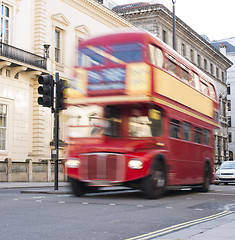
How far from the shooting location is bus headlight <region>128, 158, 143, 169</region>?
11961mm

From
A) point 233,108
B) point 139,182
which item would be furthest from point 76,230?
point 233,108

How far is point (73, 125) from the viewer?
42.2 feet

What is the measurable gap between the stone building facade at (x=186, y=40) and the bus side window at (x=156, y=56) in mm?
29096

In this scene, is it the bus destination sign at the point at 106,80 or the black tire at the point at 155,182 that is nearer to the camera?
the bus destination sign at the point at 106,80

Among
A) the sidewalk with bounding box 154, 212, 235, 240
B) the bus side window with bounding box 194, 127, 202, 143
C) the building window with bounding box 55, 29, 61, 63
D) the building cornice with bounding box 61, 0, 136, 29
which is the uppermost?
the building cornice with bounding box 61, 0, 136, 29

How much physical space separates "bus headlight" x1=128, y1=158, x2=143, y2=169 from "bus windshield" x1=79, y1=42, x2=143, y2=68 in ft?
8.18

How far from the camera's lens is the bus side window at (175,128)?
44.0 ft

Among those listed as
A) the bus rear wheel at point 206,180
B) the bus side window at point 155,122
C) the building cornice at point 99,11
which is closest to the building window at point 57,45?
the building cornice at point 99,11

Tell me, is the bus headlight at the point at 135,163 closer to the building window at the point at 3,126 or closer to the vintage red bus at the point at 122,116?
the vintage red bus at the point at 122,116

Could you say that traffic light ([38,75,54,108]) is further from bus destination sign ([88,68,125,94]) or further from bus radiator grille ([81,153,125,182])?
bus radiator grille ([81,153,125,182])

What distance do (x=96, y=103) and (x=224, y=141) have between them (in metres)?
55.8

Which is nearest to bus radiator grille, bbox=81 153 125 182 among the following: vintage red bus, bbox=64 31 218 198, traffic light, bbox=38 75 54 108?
vintage red bus, bbox=64 31 218 198

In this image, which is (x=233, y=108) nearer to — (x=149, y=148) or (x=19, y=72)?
(x=19, y=72)

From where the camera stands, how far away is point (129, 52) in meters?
12.3
